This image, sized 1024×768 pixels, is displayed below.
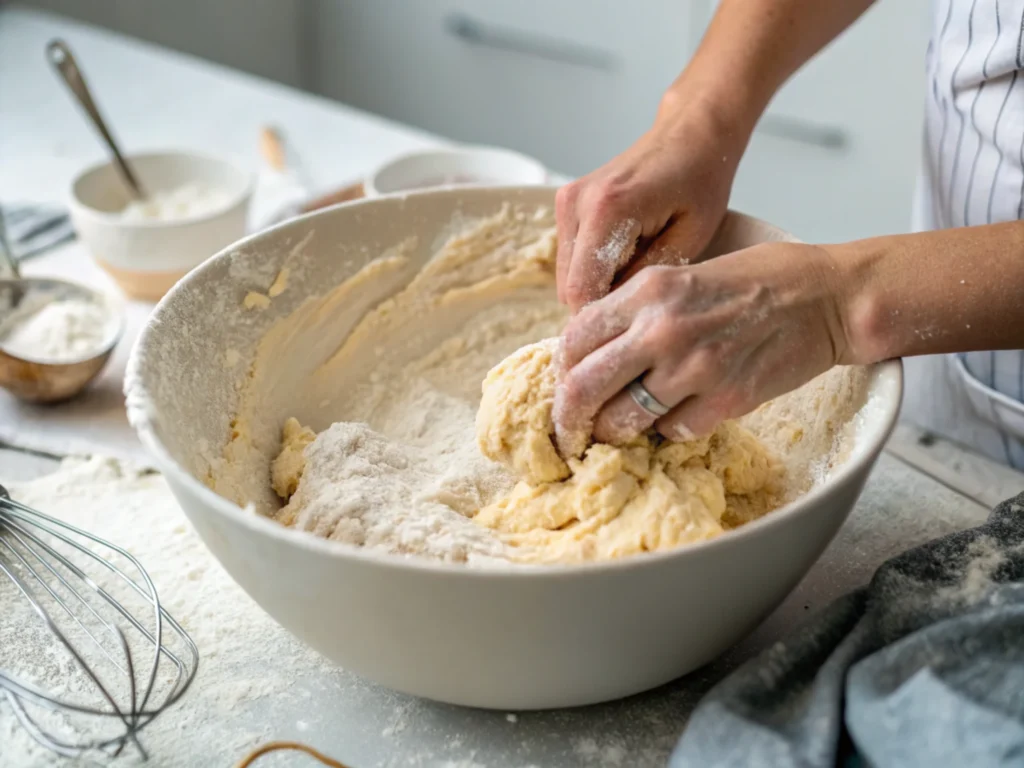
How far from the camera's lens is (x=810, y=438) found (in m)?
0.90

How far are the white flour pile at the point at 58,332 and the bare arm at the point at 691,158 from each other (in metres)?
0.62

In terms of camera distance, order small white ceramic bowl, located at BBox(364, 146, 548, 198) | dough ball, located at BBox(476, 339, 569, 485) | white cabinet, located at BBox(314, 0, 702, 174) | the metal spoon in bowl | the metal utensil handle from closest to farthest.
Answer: dough ball, located at BBox(476, 339, 569, 485) → the metal spoon in bowl → the metal utensil handle → small white ceramic bowl, located at BBox(364, 146, 548, 198) → white cabinet, located at BBox(314, 0, 702, 174)

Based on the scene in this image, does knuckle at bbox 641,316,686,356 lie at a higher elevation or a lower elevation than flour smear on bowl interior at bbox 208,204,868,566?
higher

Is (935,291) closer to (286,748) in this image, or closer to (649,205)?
(649,205)

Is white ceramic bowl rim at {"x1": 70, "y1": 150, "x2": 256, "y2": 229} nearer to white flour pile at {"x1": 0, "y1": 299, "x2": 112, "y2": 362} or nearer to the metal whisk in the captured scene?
white flour pile at {"x1": 0, "y1": 299, "x2": 112, "y2": 362}

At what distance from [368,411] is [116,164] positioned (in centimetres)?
75

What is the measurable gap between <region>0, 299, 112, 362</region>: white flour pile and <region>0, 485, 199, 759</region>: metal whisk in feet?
0.91

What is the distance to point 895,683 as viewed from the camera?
2.20ft

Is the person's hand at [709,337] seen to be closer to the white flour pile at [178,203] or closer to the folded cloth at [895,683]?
the folded cloth at [895,683]

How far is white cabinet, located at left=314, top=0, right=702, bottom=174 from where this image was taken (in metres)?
2.67

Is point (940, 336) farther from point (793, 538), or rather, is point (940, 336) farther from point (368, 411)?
point (368, 411)

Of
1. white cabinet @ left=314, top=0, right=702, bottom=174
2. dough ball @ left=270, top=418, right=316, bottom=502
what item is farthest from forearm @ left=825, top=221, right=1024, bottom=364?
white cabinet @ left=314, top=0, right=702, bottom=174

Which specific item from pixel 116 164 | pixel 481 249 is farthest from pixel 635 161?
pixel 116 164

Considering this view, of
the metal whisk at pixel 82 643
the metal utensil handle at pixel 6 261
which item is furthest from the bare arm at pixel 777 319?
the metal utensil handle at pixel 6 261
